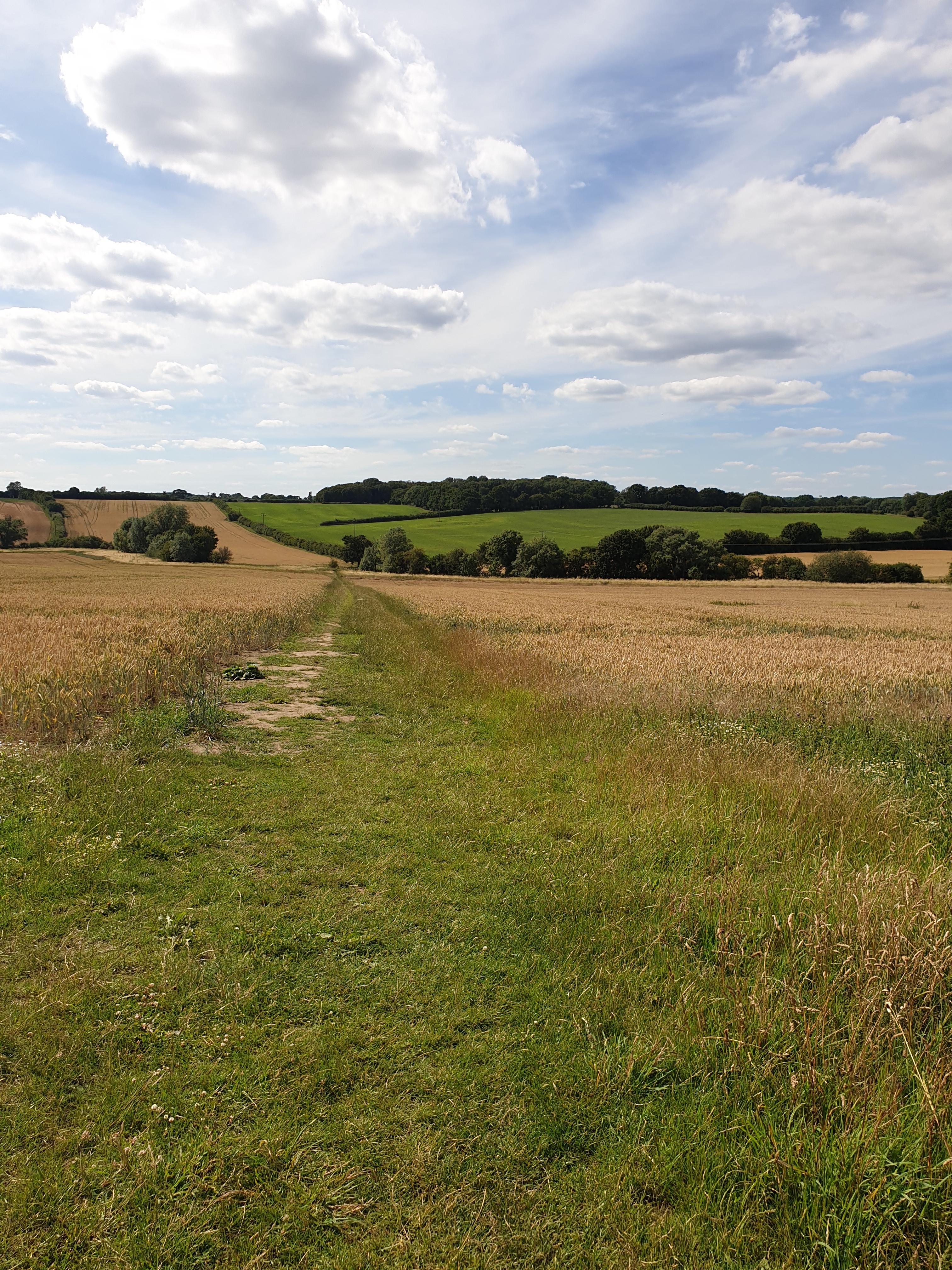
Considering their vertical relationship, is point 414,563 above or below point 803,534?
below

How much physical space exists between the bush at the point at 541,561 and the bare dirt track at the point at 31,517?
A: 84.5m

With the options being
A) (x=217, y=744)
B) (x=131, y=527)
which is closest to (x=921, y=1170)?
(x=217, y=744)

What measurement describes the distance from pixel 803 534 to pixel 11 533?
133m

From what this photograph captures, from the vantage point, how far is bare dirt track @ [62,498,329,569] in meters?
98.3

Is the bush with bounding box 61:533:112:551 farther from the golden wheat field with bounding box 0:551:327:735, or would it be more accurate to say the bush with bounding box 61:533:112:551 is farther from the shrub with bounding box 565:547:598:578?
the golden wheat field with bounding box 0:551:327:735

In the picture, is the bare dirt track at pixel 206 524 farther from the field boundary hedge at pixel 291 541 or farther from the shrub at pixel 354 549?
the shrub at pixel 354 549

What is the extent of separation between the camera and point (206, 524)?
123438mm

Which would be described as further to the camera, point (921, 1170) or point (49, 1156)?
point (49, 1156)

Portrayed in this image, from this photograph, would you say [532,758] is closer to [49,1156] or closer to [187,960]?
[187,960]

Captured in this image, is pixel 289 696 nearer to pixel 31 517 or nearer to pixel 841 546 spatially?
pixel 841 546

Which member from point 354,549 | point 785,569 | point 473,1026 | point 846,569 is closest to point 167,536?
point 354,549

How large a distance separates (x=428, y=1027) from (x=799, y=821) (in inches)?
160

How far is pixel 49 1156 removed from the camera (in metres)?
2.68

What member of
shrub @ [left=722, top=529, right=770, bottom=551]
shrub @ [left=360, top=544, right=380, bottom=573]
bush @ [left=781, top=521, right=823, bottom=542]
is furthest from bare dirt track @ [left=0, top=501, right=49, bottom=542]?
bush @ [left=781, top=521, right=823, bottom=542]
